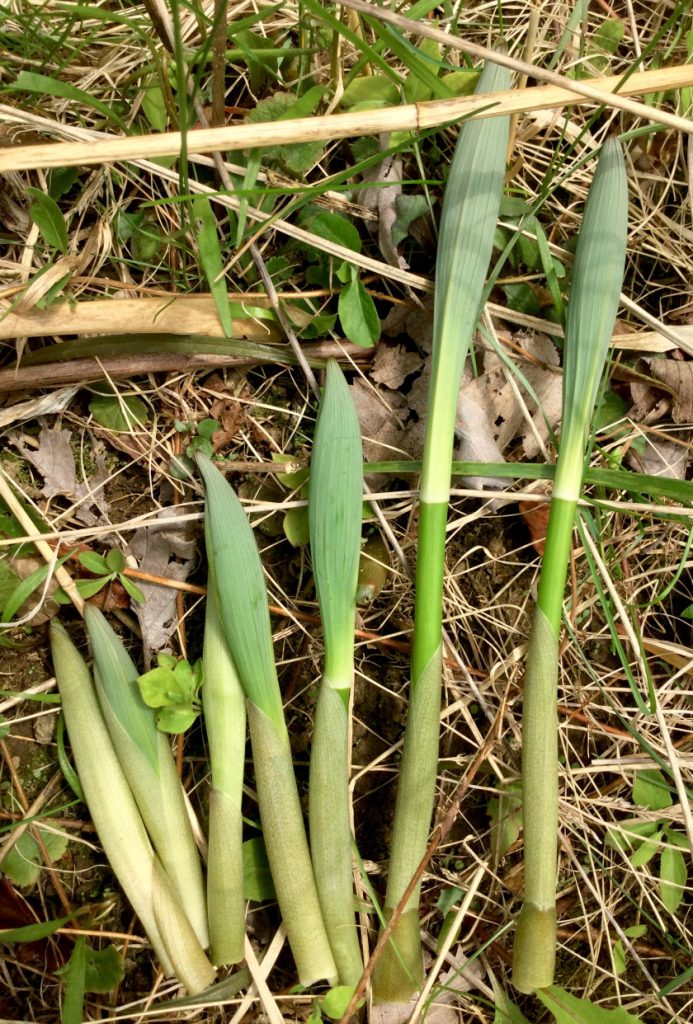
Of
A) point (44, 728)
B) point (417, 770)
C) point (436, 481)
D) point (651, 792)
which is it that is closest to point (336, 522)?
point (436, 481)

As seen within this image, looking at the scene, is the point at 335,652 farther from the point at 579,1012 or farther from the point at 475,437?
the point at 579,1012

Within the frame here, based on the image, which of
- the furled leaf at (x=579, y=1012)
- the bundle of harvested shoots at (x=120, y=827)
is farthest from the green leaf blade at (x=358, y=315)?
the furled leaf at (x=579, y=1012)

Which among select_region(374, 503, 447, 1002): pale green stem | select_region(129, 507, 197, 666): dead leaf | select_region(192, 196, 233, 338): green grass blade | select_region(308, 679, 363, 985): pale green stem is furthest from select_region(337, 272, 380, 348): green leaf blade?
select_region(308, 679, 363, 985): pale green stem

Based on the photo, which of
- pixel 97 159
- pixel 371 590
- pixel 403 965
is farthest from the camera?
pixel 371 590

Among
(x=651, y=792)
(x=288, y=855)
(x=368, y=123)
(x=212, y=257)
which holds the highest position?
(x=368, y=123)

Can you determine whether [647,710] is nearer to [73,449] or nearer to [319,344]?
[319,344]

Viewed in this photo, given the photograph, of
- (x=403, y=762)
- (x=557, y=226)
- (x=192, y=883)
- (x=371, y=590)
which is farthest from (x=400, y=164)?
(x=192, y=883)
